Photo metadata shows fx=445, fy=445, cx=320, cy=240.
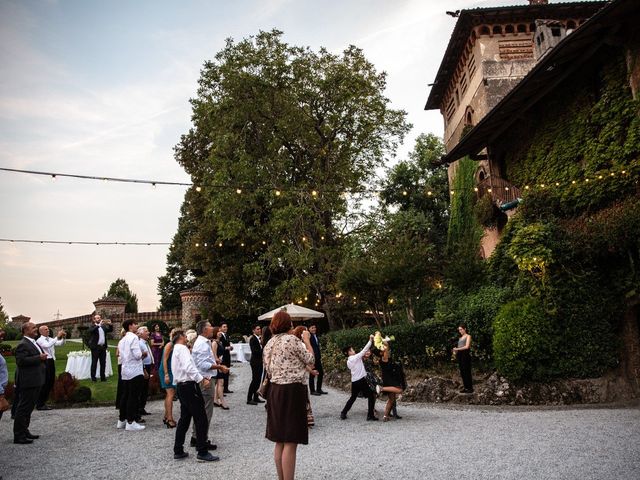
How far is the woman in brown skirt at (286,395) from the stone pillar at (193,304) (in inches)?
1067

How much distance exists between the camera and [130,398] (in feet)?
26.9

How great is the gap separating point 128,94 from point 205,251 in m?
13.6

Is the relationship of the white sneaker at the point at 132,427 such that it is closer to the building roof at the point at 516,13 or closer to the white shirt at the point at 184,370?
the white shirt at the point at 184,370

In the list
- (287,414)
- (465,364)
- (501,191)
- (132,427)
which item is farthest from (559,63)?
(132,427)

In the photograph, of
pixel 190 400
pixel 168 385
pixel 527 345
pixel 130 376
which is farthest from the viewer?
pixel 527 345

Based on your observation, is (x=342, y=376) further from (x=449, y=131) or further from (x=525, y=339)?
(x=449, y=131)

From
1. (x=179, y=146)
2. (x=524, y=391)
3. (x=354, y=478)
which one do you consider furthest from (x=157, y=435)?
(x=179, y=146)

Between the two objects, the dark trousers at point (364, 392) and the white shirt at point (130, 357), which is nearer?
the white shirt at point (130, 357)

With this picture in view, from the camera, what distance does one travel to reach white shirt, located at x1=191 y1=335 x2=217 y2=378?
6.76 meters

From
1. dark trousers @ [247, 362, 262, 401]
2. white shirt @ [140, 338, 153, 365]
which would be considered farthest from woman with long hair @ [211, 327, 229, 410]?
white shirt @ [140, 338, 153, 365]

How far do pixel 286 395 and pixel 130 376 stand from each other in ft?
15.4

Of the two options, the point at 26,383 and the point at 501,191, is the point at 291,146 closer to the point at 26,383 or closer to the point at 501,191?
the point at 501,191

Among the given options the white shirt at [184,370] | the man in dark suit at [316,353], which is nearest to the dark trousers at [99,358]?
the man in dark suit at [316,353]

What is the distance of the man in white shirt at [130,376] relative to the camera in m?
8.12
